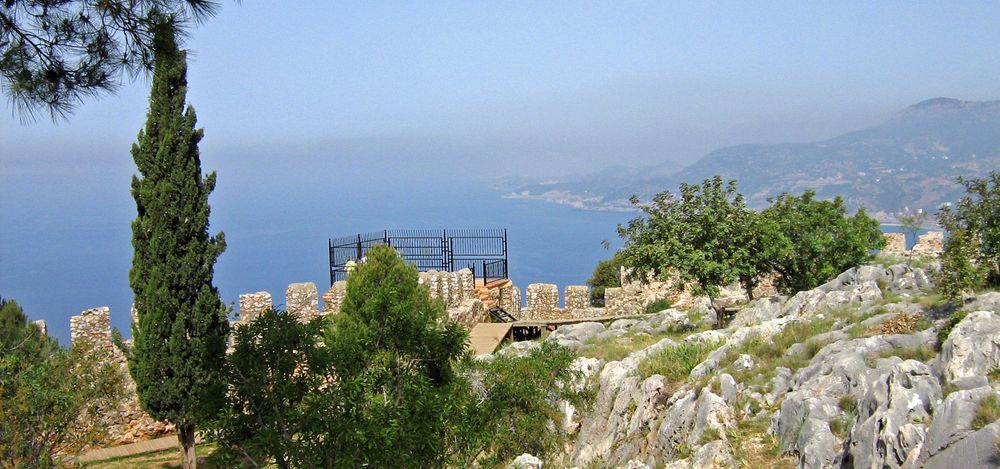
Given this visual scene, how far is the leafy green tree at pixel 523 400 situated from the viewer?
33.4ft

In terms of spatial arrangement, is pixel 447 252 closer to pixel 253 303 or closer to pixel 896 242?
pixel 253 303

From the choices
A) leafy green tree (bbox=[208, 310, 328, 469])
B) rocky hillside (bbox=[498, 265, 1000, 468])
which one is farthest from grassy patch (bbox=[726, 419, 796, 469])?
leafy green tree (bbox=[208, 310, 328, 469])

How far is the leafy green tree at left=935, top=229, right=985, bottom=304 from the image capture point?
35.3 feet

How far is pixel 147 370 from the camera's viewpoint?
43.9 feet

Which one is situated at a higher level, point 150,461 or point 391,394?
point 391,394

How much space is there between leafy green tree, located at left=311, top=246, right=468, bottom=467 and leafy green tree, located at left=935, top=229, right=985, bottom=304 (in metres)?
6.63

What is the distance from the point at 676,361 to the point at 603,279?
76.3 ft

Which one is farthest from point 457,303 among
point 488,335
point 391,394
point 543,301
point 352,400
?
point 352,400

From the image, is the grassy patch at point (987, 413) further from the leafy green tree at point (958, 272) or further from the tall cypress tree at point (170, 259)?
the tall cypress tree at point (170, 259)

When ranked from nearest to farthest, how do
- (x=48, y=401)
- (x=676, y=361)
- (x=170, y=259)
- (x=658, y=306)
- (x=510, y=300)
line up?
(x=48, y=401) < (x=676, y=361) < (x=170, y=259) < (x=658, y=306) < (x=510, y=300)

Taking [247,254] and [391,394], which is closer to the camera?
[391,394]

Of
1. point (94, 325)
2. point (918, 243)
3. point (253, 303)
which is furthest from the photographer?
point (918, 243)

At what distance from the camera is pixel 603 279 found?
35531 millimetres


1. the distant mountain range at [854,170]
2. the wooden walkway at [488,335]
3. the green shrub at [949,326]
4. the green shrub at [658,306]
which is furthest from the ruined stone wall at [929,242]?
the distant mountain range at [854,170]
